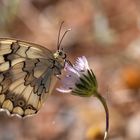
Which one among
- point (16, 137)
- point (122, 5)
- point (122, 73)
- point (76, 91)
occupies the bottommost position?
point (16, 137)

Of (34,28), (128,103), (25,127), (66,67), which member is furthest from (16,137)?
(66,67)

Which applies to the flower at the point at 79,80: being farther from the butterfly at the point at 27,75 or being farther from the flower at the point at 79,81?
the butterfly at the point at 27,75

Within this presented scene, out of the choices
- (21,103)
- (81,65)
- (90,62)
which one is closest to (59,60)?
(81,65)

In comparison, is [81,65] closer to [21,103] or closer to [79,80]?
[79,80]

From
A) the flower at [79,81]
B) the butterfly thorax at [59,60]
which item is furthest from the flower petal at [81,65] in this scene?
the butterfly thorax at [59,60]

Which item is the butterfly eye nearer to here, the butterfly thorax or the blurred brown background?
the butterfly thorax

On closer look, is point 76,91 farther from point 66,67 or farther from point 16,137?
point 16,137
